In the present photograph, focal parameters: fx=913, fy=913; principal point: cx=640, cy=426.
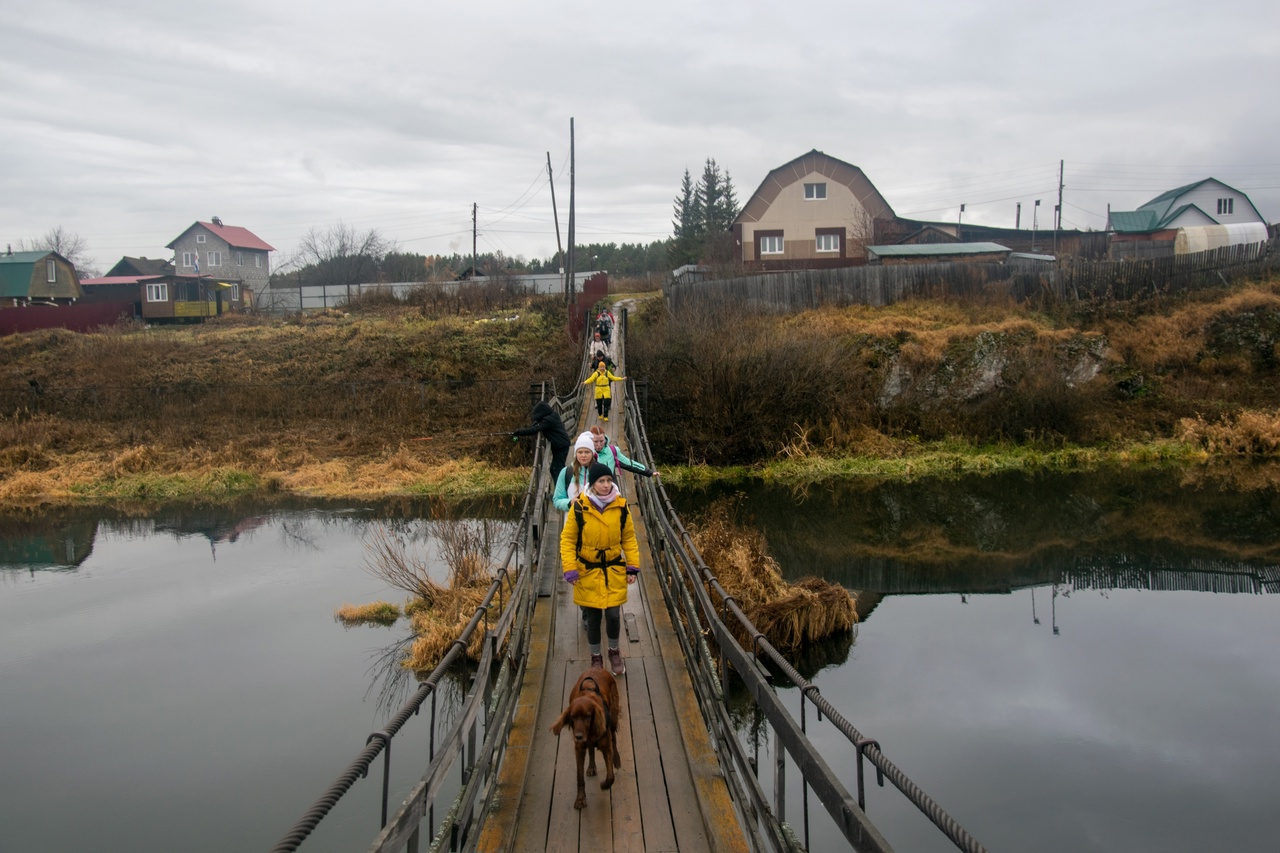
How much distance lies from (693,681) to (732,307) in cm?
2382

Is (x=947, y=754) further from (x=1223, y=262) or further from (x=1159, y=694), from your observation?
(x=1223, y=262)

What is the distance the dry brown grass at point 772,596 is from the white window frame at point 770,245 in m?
30.9

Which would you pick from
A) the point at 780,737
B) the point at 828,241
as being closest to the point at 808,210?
the point at 828,241

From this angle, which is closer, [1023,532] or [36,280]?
[1023,532]

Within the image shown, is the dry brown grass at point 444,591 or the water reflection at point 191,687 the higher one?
the dry brown grass at point 444,591

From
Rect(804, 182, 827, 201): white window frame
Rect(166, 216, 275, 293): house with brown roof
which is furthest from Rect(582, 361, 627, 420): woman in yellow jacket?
Rect(166, 216, 275, 293): house with brown roof

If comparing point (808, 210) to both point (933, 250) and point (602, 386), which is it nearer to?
point (933, 250)

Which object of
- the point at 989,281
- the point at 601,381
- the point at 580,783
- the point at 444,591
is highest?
the point at 989,281

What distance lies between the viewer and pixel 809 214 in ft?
141

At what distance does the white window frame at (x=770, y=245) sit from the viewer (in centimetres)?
4281

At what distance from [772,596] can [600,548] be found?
284 inches

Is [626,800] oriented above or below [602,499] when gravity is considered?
below

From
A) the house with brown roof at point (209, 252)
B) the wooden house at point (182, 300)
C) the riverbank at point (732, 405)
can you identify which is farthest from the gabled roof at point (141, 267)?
the riverbank at point (732, 405)

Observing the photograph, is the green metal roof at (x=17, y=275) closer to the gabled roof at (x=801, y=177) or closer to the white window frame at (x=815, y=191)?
the gabled roof at (x=801, y=177)
